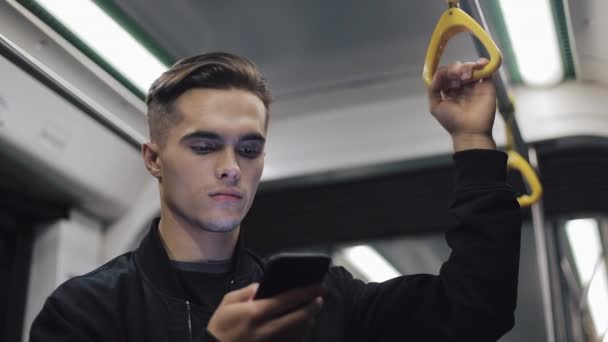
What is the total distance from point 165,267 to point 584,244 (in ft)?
7.87

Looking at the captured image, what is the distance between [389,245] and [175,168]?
2.18 meters

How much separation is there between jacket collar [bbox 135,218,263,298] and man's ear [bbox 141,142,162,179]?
13 centimetres

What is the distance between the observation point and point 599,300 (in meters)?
3.36

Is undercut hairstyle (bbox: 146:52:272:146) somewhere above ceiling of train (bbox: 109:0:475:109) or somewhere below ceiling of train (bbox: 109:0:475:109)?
below

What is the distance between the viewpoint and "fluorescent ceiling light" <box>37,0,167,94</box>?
2539 millimetres

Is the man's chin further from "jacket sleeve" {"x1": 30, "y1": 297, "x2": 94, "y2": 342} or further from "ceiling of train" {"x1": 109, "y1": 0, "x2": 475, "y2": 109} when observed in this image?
"ceiling of train" {"x1": 109, "y1": 0, "x2": 475, "y2": 109}

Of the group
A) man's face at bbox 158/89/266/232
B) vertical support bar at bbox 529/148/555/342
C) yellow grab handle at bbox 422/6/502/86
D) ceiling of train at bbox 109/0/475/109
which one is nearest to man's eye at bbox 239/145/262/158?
man's face at bbox 158/89/266/232

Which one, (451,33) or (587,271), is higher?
(451,33)

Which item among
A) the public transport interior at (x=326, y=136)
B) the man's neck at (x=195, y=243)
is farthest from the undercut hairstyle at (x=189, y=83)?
A: the public transport interior at (x=326, y=136)

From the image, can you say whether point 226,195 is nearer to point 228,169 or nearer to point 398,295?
point 228,169

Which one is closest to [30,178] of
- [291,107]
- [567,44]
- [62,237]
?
[62,237]

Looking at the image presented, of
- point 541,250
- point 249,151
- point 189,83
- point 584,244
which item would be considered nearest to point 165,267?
point 249,151

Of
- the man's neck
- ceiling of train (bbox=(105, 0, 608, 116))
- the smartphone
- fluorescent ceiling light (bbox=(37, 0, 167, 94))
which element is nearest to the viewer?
the smartphone

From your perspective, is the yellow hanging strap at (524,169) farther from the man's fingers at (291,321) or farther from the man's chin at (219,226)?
the man's fingers at (291,321)
